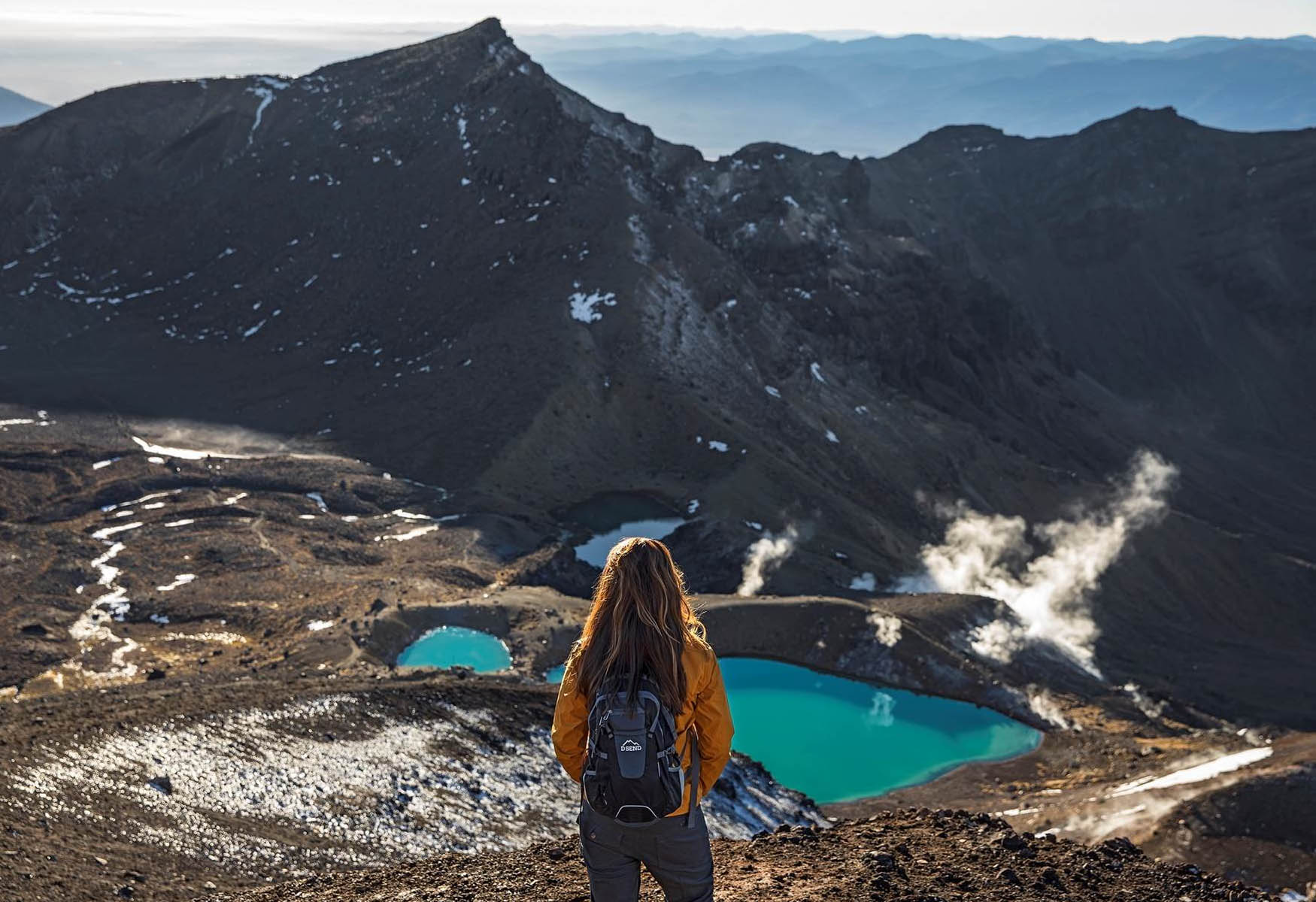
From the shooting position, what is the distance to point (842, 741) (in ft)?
203

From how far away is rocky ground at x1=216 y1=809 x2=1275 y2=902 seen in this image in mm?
17266

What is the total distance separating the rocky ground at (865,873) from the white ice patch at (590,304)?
3717 inches

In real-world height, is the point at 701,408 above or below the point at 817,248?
below

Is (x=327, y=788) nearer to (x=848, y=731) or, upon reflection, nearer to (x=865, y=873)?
(x=865, y=873)

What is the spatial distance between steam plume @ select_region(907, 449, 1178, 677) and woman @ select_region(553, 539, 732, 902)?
73.1m

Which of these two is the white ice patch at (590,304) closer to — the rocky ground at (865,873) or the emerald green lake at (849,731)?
the emerald green lake at (849,731)

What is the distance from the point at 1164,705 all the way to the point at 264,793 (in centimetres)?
7040

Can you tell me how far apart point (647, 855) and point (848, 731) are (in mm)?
54250

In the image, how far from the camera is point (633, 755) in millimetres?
10586

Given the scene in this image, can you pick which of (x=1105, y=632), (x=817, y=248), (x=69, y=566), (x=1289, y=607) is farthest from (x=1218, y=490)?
(x=69, y=566)

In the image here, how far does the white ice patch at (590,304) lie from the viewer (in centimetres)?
11400

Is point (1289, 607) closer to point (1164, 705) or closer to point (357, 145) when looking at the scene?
point (1164, 705)

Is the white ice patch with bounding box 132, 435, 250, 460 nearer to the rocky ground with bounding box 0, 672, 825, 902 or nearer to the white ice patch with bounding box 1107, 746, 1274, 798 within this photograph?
the rocky ground with bounding box 0, 672, 825, 902

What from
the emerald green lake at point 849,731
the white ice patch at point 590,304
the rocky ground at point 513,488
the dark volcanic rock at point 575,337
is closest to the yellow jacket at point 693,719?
the rocky ground at point 513,488
